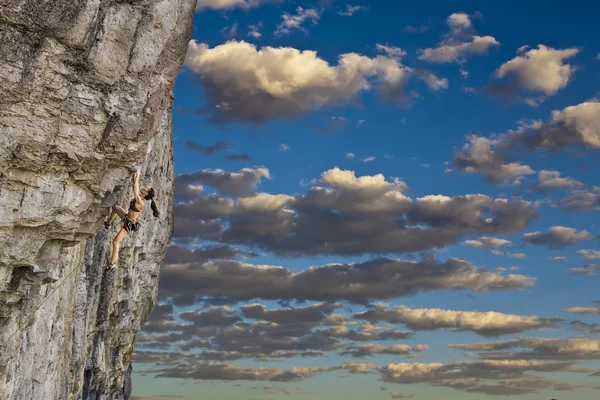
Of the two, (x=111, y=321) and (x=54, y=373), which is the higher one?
(x=111, y=321)

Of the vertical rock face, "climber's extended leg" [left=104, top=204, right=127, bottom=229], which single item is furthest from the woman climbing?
the vertical rock face

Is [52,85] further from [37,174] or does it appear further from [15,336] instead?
[15,336]

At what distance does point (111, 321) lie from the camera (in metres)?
46.4

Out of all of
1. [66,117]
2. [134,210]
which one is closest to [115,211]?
[134,210]

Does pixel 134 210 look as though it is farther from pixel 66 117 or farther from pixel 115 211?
pixel 66 117

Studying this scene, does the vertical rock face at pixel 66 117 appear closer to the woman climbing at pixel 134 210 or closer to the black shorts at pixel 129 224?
the woman climbing at pixel 134 210

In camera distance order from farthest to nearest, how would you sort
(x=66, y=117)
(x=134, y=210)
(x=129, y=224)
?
(x=129, y=224) → (x=134, y=210) → (x=66, y=117)

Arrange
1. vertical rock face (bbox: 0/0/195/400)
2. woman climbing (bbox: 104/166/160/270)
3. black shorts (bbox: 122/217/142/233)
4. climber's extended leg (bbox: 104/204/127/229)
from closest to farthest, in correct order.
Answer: vertical rock face (bbox: 0/0/195/400) < woman climbing (bbox: 104/166/160/270) < climber's extended leg (bbox: 104/204/127/229) < black shorts (bbox: 122/217/142/233)

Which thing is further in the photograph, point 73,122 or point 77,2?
point 73,122

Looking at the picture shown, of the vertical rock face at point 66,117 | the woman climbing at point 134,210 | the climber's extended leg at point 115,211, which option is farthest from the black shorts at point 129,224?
the vertical rock face at point 66,117

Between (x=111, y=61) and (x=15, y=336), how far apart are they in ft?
34.7

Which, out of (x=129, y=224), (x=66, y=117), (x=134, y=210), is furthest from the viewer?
(x=129, y=224)

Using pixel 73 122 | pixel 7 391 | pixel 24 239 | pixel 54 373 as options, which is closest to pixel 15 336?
pixel 7 391

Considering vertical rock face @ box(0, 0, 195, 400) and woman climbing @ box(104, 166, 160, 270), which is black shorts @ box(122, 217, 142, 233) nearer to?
woman climbing @ box(104, 166, 160, 270)
